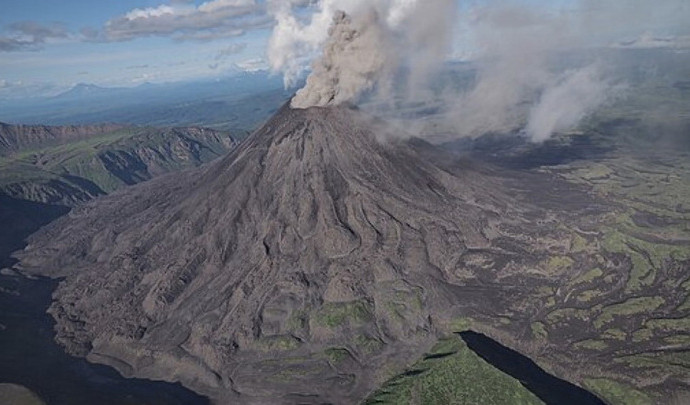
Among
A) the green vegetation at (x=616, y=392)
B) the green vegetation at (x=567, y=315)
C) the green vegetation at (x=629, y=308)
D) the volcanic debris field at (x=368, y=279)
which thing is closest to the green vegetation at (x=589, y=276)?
the volcanic debris field at (x=368, y=279)

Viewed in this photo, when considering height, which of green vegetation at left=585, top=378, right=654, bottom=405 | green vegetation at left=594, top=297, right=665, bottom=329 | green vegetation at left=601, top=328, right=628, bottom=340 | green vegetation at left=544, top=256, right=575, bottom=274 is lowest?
green vegetation at left=585, top=378, right=654, bottom=405

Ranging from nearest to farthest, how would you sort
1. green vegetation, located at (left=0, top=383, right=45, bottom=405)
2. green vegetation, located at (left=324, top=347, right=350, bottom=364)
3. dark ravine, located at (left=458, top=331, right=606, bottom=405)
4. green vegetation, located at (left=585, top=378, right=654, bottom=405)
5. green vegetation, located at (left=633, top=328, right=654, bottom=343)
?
1. dark ravine, located at (left=458, top=331, right=606, bottom=405)
2. green vegetation, located at (left=585, top=378, right=654, bottom=405)
3. green vegetation, located at (left=0, top=383, right=45, bottom=405)
4. green vegetation, located at (left=633, top=328, right=654, bottom=343)
5. green vegetation, located at (left=324, top=347, right=350, bottom=364)

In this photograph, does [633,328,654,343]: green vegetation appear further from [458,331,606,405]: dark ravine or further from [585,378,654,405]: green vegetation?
[458,331,606,405]: dark ravine

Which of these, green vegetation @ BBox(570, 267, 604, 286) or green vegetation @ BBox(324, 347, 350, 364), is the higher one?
green vegetation @ BBox(570, 267, 604, 286)

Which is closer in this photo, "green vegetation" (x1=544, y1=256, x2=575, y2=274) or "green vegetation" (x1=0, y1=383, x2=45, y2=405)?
"green vegetation" (x1=0, y1=383, x2=45, y2=405)

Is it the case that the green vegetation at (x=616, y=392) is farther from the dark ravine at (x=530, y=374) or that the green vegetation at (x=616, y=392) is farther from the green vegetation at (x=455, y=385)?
the green vegetation at (x=455, y=385)

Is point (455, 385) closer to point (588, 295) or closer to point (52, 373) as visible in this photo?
point (588, 295)

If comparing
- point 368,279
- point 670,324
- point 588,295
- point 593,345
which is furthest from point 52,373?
point 670,324

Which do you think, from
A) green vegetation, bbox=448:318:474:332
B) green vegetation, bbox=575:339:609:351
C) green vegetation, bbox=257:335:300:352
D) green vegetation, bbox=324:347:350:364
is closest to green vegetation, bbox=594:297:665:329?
green vegetation, bbox=575:339:609:351
